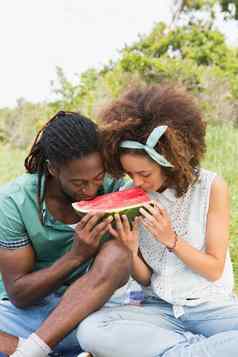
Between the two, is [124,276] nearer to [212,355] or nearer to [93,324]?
[93,324]

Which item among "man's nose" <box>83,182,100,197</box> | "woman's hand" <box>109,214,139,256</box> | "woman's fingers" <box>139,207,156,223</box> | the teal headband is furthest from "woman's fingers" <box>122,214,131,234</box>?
the teal headband

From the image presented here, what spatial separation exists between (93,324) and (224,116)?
29.6 feet

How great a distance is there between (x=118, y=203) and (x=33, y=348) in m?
0.81

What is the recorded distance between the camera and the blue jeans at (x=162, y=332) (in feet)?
9.84

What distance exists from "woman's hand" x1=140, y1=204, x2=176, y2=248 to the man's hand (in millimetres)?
192

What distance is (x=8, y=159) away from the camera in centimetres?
1008

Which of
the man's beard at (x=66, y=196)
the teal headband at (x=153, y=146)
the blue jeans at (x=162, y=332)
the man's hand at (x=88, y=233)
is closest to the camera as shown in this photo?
the blue jeans at (x=162, y=332)

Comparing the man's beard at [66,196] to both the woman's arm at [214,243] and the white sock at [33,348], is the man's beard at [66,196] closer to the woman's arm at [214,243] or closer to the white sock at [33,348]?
the woman's arm at [214,243]

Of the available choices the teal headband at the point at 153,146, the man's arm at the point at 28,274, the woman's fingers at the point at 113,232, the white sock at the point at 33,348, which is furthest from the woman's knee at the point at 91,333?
the teal headband at the point at 153,146

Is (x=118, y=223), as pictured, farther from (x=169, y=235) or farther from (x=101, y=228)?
(x=169, y=235)

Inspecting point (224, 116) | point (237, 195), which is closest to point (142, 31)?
point (224, 116)

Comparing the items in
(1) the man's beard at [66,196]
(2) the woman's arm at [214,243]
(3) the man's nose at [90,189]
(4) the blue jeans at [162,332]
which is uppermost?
(3) the man's nose at [90,189]

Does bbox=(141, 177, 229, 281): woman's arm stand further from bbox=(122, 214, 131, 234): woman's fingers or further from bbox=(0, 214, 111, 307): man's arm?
bbox=(0, 214, 111, 307): man's arm

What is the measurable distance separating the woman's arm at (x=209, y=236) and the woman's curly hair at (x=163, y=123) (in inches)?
6.7
